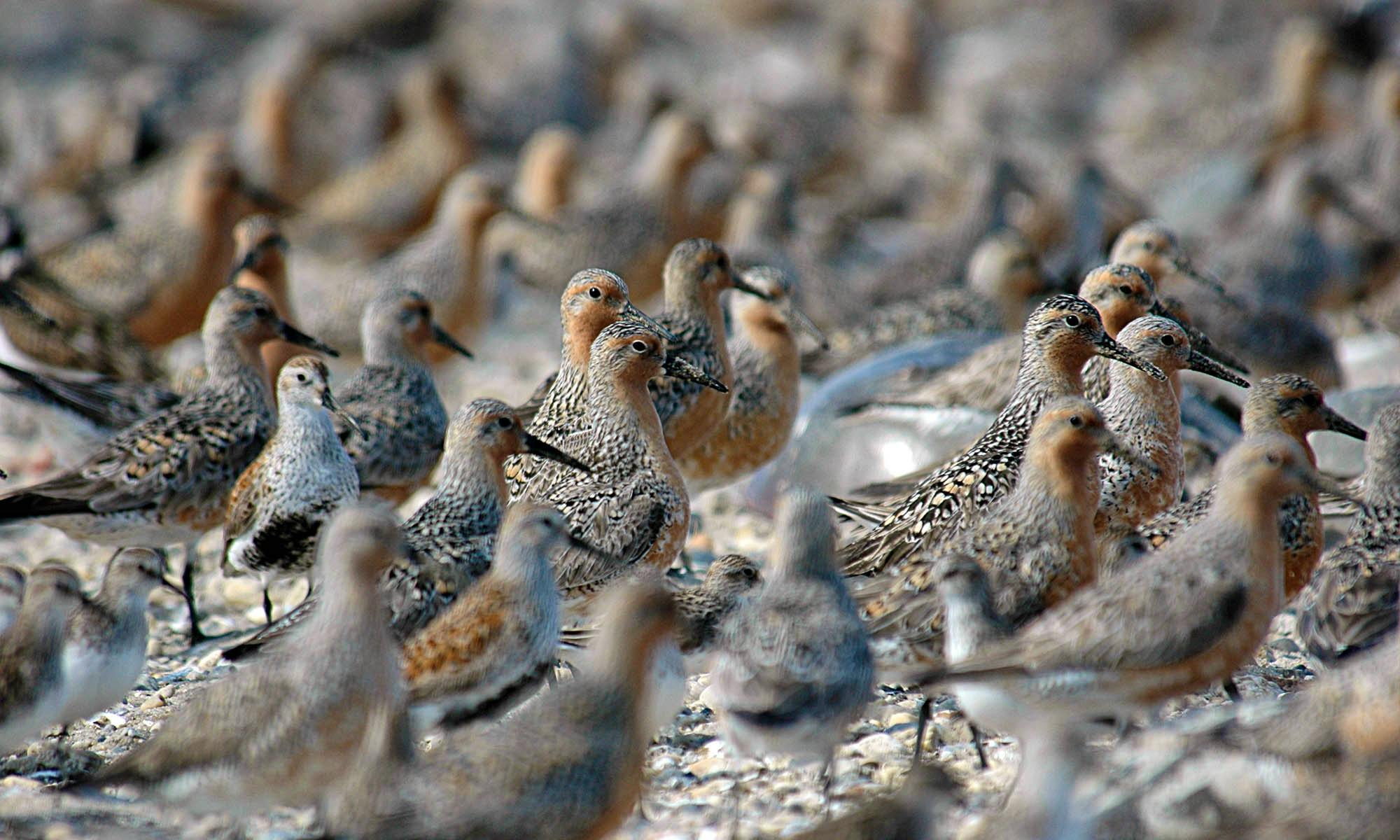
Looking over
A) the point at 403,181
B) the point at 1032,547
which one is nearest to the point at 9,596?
the point at 1032,547

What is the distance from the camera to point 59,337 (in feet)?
35.3

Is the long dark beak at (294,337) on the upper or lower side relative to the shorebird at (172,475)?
upper

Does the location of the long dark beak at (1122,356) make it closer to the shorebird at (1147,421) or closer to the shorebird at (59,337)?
the shorebird at (1147,421)

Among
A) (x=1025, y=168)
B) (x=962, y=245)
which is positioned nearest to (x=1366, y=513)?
(x=962, y=245)

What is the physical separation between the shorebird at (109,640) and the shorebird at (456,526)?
43 centimetres

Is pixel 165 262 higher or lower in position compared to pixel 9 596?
higher

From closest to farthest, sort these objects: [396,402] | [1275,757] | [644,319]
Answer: [1275,757]
[644,319]
[396,402]

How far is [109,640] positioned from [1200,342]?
5105mm

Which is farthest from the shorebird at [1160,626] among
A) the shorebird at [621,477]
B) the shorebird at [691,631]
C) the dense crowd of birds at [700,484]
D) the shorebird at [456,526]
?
the shorebird at [456,526]

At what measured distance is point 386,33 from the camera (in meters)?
Result: 27.0

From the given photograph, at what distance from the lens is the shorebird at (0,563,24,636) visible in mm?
6738

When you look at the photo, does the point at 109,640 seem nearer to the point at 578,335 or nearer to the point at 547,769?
the point at 547,769

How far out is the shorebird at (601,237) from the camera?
13.9 m

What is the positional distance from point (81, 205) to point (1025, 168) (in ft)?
31.6
